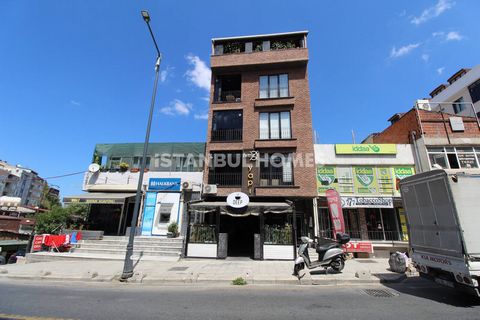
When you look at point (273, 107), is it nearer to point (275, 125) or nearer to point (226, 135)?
point (275, 125)

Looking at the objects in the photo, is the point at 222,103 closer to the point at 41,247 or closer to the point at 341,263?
the point at 341,263

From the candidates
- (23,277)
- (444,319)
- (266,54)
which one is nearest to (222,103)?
(266,54)

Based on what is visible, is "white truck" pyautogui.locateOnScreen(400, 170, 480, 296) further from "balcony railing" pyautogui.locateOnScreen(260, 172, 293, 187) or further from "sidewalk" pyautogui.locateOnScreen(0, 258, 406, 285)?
"balcony railing" pyautogui.locateOnScreen(260, 172, 293, 187)

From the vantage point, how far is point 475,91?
83.7 feet

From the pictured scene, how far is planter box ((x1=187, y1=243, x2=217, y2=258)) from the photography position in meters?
13.4

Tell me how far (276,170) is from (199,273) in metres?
9.78

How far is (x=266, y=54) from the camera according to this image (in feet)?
63.9

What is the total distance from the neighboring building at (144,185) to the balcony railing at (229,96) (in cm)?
452

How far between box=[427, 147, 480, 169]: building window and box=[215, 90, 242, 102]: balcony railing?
16.1 m

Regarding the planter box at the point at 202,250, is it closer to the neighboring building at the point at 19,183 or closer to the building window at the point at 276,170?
the building window at the point at 276,170

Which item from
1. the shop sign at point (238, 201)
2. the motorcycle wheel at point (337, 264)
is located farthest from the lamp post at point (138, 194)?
the motorcycle wheel at point (337, 264)

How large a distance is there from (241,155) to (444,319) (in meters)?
14.4

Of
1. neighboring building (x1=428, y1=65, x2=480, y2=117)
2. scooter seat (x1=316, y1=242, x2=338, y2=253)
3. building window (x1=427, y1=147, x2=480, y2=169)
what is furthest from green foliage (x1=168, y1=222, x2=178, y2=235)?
neighboring building (x1=428, y1=65, x2=480, y2=117)

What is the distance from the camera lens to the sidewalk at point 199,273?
8602 millimetres
